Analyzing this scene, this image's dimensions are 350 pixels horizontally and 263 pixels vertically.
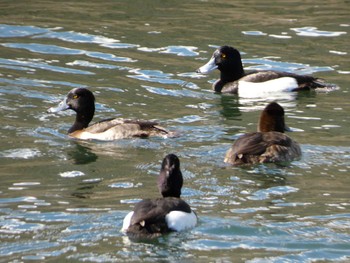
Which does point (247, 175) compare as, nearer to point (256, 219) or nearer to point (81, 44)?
point (256, 219)

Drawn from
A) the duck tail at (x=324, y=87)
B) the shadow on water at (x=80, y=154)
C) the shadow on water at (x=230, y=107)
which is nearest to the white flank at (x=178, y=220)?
the shadow on water at (x=80, y=154)

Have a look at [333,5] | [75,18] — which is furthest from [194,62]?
[333,5]

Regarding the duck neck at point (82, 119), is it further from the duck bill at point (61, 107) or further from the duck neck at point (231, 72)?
the duck neck at point (231, 72)

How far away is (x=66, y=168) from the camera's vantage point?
12672 mm

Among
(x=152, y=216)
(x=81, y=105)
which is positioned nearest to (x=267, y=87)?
(x=81, y=105)

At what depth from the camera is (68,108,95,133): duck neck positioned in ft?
48.4

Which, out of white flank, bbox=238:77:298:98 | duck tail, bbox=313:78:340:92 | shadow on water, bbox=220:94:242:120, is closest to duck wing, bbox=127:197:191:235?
shadow on water, bbox=220:94:242:120

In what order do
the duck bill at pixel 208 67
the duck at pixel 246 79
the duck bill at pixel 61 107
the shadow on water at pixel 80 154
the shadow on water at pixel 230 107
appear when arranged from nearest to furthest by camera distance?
the shadow on water at pixel 80 154 < the duck bill at pixel 61 107 < the shadow on water at pixel 230 107 < the duck at pixel 246 79 < the duck bill at pixel 208 67

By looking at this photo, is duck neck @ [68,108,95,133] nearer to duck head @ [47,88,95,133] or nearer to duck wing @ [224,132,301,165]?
duck head @ [47,88,95,133]

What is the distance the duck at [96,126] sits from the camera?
14148 millimetres

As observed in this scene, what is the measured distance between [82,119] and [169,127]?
47.0 inches

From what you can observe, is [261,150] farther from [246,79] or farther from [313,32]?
[313,32]

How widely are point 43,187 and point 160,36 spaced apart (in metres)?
9.44

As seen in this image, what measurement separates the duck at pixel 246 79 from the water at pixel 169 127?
256 mm
